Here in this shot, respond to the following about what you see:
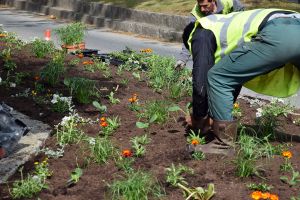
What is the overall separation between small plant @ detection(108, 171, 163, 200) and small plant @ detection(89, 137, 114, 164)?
0.64 meters

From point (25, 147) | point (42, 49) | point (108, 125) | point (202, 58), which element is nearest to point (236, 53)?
point (202, 58)

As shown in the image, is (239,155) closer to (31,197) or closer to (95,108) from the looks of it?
(31,197)

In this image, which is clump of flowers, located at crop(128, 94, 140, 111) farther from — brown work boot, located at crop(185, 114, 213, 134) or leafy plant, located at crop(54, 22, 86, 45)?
leafy plant, located at crop(54, 22, 86, 45)

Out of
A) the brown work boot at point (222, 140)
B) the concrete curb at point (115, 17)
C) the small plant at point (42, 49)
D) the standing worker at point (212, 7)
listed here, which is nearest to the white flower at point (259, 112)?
the standing worker at point (212, 7)

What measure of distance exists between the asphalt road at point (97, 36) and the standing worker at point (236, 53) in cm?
583

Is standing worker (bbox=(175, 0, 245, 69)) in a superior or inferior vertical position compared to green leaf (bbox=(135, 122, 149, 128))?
superior

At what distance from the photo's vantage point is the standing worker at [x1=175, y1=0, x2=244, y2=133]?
4234mm

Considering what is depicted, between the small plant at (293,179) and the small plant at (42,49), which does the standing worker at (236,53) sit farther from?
the small plant at (42,49)

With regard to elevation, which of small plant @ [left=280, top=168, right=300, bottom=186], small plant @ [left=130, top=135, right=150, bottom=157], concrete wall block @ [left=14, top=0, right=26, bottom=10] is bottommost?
concrete wall block @ [left=14, top=0, right=26, bottom=10]

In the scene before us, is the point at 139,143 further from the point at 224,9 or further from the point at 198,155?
the point at 224,9

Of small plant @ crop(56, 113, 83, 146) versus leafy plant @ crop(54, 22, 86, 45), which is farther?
leafy plant @ crop(54, 22, 86, 45)

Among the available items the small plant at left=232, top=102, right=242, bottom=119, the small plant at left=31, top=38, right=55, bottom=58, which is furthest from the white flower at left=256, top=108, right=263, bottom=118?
the small plant at left=31, top=38, right=55, bottom=58

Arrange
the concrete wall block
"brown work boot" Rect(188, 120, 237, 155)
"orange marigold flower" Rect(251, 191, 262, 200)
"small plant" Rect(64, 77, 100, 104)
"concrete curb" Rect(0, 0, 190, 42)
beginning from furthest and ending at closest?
the concrete wall block < "concrete curb" Rect(0, 0, 190, 42) < "small plant" Rect(64, 77, 100, 104) < "brown work boot" Rect(188, 120, 237, 155) < "orange marigold flower" Rect(251, 191, 262, 200)

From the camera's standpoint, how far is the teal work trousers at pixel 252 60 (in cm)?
390
